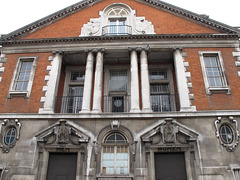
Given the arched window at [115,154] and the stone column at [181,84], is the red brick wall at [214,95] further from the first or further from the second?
the arched window at [115,154]

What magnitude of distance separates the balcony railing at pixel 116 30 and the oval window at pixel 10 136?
26.3ft

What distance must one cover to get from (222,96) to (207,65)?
2218 mm

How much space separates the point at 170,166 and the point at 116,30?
30.3ft

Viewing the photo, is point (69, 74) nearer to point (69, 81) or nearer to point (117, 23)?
point (69, 81)

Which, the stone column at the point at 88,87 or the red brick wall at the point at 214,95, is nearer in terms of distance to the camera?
the red brick wall at the point at 214,95

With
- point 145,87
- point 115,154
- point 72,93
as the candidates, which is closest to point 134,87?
point 145,87

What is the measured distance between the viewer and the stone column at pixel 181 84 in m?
11.0

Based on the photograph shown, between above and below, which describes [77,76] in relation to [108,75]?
above

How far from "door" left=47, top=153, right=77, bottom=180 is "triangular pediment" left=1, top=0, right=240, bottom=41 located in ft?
25.8

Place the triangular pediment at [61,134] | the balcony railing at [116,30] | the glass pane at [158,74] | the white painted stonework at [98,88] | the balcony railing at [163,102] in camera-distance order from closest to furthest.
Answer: the triangular pediment at [61,134]
the white painted stonework at [98,88]
the balcony railing at [163,102]
the balcony railing at [116,30]
the glass pane at [158,74]

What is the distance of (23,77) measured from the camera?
12.7 meters

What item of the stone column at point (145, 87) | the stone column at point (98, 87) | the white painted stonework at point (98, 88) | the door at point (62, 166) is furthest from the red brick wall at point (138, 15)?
the door at point (62, 166)

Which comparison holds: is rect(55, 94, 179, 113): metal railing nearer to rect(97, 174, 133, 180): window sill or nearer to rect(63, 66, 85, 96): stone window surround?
rect(63, 66, 85, 96): stone window surround

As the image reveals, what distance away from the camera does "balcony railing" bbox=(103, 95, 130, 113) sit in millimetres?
12805
